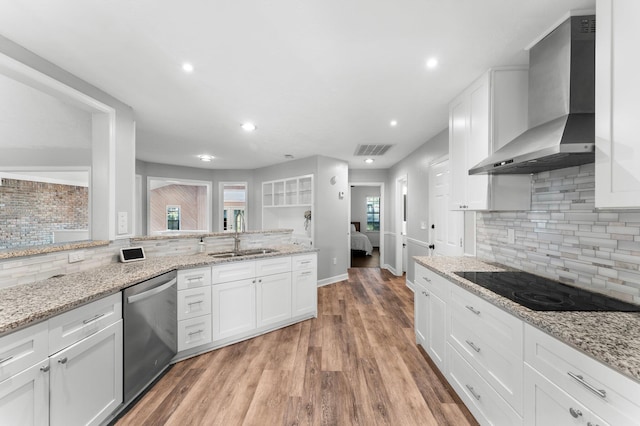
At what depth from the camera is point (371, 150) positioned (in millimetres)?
4285

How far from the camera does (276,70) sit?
188cm

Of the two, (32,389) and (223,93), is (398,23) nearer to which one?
(223,93)

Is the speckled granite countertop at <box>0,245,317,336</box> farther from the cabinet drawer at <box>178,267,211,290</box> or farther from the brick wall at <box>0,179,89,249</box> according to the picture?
the brick wall at <box>0,179,89,249</box>

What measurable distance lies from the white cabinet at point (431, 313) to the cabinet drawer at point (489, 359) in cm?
15

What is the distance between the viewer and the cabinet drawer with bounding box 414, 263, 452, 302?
1883 millimetres

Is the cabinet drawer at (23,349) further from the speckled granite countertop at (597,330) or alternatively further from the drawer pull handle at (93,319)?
the speckled granite countertop at (597,330)

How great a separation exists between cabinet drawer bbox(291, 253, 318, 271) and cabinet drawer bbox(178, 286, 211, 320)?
3.32 ft

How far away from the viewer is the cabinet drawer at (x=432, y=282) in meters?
1.88

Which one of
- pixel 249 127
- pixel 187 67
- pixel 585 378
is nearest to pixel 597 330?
pixel 585 378

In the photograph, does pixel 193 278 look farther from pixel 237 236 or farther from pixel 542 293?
pixel 542 293

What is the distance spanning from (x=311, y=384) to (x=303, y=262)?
1.38 m

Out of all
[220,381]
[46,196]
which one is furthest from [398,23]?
[46,196]

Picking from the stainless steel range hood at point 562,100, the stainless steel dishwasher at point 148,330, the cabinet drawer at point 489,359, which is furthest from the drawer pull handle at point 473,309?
the stainless steel dishwasher at point 148,330

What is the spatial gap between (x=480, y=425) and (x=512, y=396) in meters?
0.47
